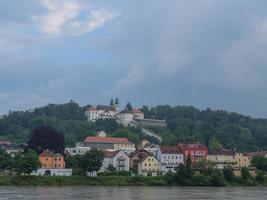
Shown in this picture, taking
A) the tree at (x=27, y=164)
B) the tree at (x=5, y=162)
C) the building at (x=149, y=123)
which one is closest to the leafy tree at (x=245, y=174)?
the tree at (x=27, y=164)

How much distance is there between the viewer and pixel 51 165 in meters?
97.1

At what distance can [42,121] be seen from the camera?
182500 mm

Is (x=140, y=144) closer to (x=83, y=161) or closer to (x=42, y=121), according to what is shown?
(x=42, y=121)

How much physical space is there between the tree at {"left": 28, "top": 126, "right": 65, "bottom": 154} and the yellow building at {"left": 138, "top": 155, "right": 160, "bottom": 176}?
15.5m

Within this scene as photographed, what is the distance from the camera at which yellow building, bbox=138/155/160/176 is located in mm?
102706

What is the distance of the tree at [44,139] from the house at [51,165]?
12.1 ft

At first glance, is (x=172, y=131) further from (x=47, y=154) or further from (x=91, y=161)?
(x=91, y=161)

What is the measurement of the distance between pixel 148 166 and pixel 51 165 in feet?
58.3

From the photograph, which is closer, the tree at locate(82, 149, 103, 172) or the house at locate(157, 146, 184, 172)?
the tree at locate(82, 149, 103, 172)

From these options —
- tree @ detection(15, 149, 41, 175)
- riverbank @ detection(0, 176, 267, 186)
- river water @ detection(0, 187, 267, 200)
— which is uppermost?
tree @ detection(15, 149, 41, 175)

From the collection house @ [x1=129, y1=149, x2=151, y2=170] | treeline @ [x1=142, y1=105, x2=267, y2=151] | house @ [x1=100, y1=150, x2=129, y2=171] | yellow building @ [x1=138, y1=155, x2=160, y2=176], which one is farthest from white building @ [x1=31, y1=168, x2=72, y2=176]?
treeline @ [x1=142, y1=105, x2=267, y2=151]

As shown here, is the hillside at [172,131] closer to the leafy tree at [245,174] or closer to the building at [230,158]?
the building at [230,158]

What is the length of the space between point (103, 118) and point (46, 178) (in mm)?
110268

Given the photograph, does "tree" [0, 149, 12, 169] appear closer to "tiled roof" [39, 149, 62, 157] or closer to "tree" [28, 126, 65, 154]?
"tiled roof" [39, 149, 62, 157]
